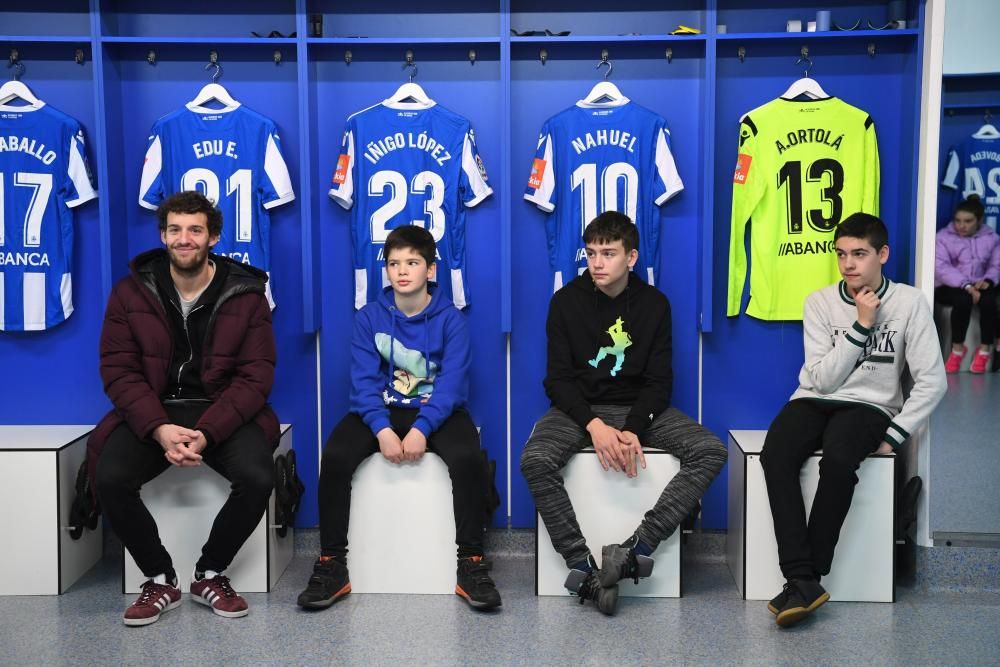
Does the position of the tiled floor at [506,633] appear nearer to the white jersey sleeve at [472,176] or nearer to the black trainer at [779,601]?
the black trainer at [779,601]

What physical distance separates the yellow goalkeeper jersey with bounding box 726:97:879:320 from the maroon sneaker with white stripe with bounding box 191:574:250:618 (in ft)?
6.83

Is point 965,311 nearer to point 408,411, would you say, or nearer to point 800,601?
point 800,601

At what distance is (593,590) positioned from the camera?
2.74 meters

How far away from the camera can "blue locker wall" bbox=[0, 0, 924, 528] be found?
132 inches

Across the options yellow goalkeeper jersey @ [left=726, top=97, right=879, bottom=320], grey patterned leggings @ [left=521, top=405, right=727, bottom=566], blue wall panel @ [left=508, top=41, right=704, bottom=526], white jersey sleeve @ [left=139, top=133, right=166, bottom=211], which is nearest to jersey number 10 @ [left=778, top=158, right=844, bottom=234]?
yellow goalkeeper jersey @ [left=726, top=97, right=879, bottom=320]

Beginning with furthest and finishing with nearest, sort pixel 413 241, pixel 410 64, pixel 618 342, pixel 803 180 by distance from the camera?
pixel 410 64
pixel 803 180
pixel 618 342
pixel 413 241

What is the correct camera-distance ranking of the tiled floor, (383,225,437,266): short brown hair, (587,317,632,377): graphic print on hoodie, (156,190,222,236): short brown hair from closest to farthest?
the tiled floor < (156,190,222,236): short brown hair < (383,225,437,266): short brown hair < (587,317,632,377): graphic print on hoodie

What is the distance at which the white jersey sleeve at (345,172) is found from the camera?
3.32 metres

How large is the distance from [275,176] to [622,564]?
1.83 metres

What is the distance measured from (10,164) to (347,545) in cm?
186

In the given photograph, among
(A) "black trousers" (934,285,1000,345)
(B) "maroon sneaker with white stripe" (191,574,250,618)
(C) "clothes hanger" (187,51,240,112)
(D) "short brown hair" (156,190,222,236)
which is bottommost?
(B) "maroon sneaker with white stripe" (191,574,250,618)

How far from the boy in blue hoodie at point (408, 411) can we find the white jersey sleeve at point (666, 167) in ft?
2.92

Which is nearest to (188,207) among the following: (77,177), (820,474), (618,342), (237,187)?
(237,187)

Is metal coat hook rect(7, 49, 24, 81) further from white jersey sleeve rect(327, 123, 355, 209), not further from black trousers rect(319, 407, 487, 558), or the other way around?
black trousers rect(319, 407, 487, 558)
